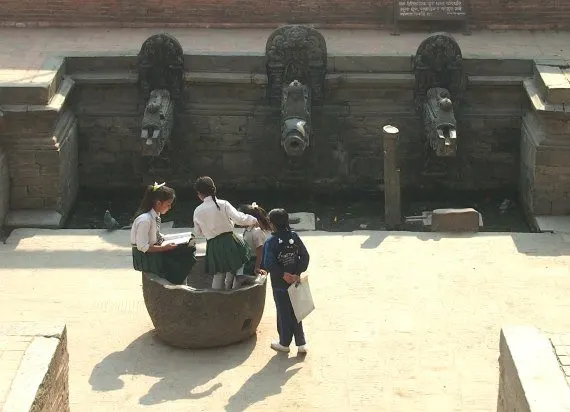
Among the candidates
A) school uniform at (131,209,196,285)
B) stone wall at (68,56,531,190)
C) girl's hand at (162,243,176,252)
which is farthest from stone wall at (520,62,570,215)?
girl's hand at (162,243,176,252)

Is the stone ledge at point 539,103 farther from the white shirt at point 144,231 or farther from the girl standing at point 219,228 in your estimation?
the white shirt at point 144,231

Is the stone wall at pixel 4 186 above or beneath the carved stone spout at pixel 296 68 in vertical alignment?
beneath

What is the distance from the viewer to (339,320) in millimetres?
10469

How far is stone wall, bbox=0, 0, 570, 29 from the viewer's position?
1683 centimetres

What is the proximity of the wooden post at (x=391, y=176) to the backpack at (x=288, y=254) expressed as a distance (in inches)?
177

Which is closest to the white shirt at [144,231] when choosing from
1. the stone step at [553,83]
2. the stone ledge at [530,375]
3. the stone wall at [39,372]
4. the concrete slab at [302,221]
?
the stone wall at [39,372]

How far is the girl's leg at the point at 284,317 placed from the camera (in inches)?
363

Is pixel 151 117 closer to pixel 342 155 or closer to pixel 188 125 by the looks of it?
pixel 188 125

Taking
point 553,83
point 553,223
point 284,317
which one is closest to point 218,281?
point 284,317

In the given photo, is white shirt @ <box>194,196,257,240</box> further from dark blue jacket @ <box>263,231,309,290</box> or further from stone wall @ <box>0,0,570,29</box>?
stone wall @ <box>0,0,570,29</box>

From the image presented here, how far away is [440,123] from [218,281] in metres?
5.38

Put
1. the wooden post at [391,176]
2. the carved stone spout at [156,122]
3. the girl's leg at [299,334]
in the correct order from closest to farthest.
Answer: the girl's leg at [299,334], the wooden post at [391,176], the carved stone spout at [156,122]

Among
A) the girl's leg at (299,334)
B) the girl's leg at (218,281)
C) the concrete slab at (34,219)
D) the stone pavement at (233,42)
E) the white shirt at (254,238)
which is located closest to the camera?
the girl's leg at (299,334)

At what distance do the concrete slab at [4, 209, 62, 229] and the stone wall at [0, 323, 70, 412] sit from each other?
618cm
